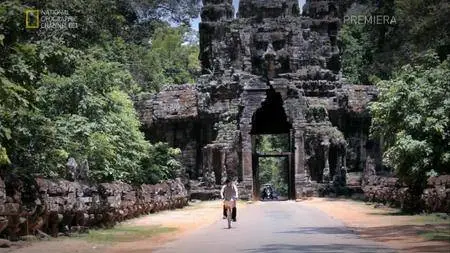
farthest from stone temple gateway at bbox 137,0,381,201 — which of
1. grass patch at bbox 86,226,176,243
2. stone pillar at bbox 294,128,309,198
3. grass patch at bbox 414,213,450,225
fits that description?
grass patch at bbox 86,226,176,243

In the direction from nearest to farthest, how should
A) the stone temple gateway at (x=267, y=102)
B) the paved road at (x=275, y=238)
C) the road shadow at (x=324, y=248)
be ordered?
the road shadow at (x=324, y=248)
the paved road at (x=275, y=238)
the stone temple gateway at (x=267, y=102)

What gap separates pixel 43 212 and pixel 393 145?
14.0 m

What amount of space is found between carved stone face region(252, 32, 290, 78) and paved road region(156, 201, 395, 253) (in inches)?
Answer: 906

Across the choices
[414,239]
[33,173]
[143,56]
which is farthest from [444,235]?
[143,56]

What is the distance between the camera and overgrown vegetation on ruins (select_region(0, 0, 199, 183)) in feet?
43.7

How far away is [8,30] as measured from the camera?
43.5 feet

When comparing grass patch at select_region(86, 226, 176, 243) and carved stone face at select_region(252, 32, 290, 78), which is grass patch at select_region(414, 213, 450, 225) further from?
carved stone face at select_region(252, 32, 290, 78)

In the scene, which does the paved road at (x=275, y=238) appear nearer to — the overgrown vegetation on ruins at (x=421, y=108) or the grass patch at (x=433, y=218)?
the grass patch at (x=433, y=218)

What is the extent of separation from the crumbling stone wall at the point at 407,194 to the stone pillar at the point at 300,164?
4464 millimetres

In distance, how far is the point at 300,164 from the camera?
37281 mm

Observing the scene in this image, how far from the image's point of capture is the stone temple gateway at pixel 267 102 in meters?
37.8

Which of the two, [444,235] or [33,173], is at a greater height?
[33,173]

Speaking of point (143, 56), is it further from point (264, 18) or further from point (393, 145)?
point (393, 145)

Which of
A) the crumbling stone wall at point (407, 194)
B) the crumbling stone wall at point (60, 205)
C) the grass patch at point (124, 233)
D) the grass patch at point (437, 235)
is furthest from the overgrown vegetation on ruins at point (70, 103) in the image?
the crumbling stone wall at point (407, 194)
